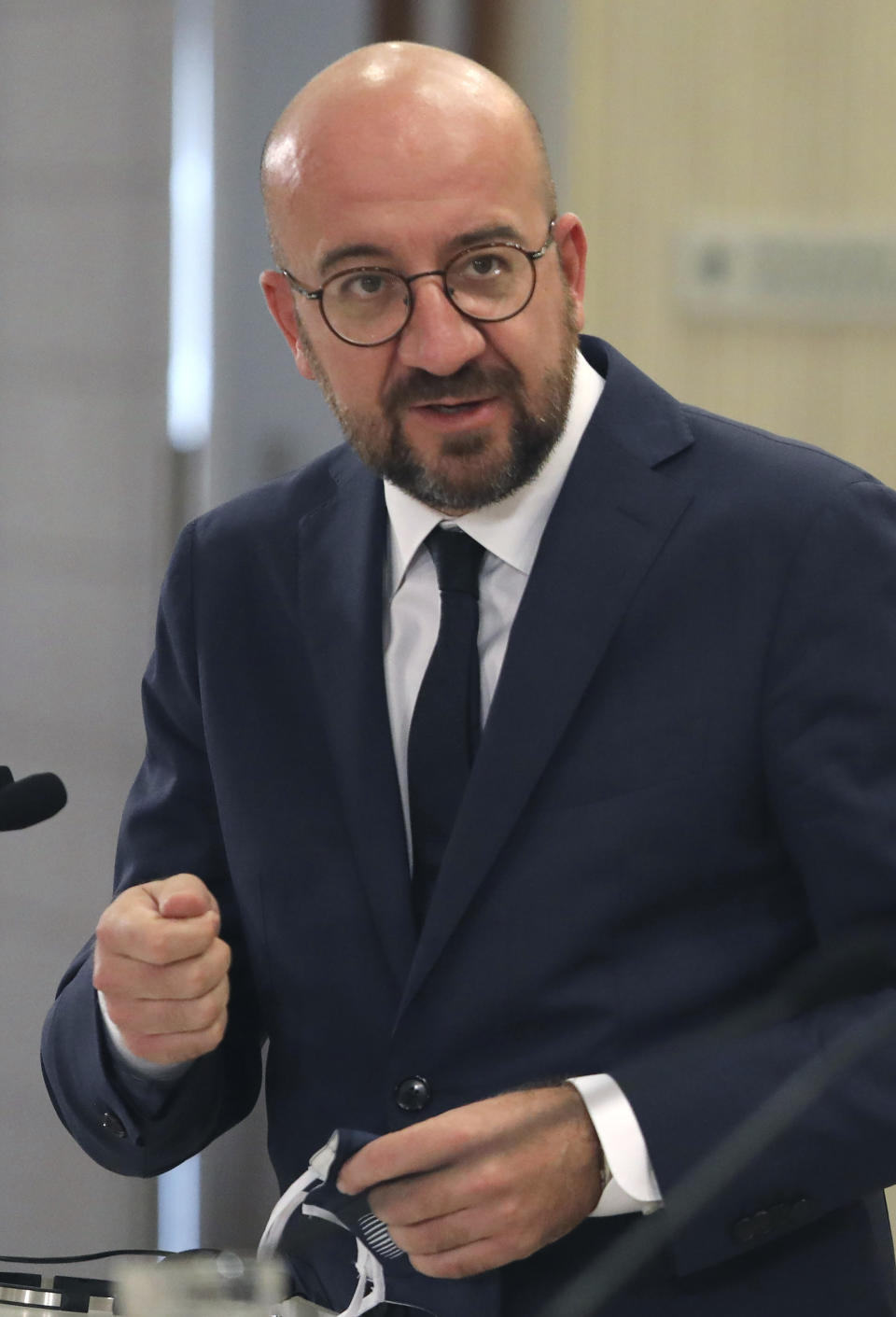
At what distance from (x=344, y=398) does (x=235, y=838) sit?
0.35m

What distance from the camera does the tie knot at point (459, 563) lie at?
48.8 inches

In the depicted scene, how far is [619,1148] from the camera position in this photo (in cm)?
104

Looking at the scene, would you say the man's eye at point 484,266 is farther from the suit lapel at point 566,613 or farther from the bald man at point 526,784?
the suit lapel at point 566,613

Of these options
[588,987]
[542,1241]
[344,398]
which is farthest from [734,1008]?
[344,398]

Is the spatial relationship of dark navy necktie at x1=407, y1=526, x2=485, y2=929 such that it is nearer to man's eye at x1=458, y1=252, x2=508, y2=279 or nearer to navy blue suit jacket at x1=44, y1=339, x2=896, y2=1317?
navy blue suit jacket at x1=44, y1=339, x2=896, y2=1317

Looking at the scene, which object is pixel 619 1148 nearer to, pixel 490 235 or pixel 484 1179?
pixel 484 1179

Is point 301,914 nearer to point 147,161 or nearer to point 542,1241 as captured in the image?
point 542,1241

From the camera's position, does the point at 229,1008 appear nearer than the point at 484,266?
No

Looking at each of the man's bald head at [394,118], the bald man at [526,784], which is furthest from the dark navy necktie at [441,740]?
the man's bald head at [394,118]

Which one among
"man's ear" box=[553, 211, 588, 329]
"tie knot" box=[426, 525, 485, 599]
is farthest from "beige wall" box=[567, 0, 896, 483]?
"tie knot" box=[426, 525, 485, 599]

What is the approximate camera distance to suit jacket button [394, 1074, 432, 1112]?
1.16 metres

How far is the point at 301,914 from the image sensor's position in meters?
1.25

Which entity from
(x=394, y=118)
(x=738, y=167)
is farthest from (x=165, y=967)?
(x=738, y=167)

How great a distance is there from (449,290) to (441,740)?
32 cm
